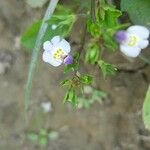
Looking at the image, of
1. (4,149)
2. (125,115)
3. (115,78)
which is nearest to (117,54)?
(115,78)

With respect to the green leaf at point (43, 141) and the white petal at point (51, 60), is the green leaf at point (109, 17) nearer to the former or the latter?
the white petal at point (51, 60)

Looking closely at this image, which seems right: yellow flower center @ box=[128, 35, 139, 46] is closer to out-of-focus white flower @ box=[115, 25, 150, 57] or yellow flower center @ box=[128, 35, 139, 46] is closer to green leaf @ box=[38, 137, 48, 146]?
out-of-focus white flower @ box=[115, 25, 150, 57]

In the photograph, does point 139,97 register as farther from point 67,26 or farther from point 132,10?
point 67,26

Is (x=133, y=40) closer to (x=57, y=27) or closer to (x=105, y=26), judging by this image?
(x=105, y=26)

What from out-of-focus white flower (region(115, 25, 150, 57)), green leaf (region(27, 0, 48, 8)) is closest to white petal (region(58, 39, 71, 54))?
out-of-focus white flower (region(115, 25, 150, 57))

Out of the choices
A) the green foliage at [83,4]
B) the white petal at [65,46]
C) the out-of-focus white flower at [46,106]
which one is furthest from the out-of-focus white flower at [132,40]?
the out-of-focus white flower at [46,106]

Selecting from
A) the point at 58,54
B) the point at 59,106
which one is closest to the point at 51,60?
the point at 58,54
